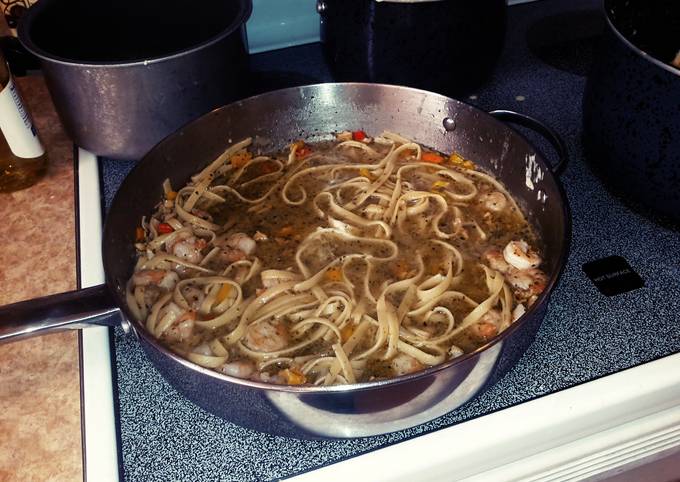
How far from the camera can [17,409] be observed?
1.17m

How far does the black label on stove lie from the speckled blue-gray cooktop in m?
0.02

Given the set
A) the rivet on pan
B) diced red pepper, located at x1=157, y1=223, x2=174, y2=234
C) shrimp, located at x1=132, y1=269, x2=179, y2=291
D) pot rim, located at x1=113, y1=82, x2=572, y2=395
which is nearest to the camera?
pot rim, located at x1=113, y1=82, x2=572, y2=395

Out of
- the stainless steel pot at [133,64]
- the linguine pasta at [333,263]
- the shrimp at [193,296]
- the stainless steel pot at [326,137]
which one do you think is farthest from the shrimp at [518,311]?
the stainless steel pot at [133,64]

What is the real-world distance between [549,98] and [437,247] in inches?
26.0

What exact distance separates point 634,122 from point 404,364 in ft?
2.21

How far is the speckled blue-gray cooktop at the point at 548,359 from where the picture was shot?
3.56 ft

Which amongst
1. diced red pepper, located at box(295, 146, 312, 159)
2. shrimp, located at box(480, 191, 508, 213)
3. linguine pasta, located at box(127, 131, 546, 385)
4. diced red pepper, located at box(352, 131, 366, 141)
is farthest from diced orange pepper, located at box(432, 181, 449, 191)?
diced red pepper, located at box(295, 146, 312, 159)

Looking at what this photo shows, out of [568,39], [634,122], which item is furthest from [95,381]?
[568,39]

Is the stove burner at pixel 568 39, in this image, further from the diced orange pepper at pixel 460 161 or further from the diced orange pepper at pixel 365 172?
the diced orange pepper at pixel 365 172

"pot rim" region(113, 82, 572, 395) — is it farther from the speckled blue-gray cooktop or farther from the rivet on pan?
the rivet on pan

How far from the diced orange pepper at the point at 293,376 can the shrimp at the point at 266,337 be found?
0.06 m

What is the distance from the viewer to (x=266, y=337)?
1.23 meters

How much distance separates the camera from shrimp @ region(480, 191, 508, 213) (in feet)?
4.97

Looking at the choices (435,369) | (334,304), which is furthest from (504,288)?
(435,369)
